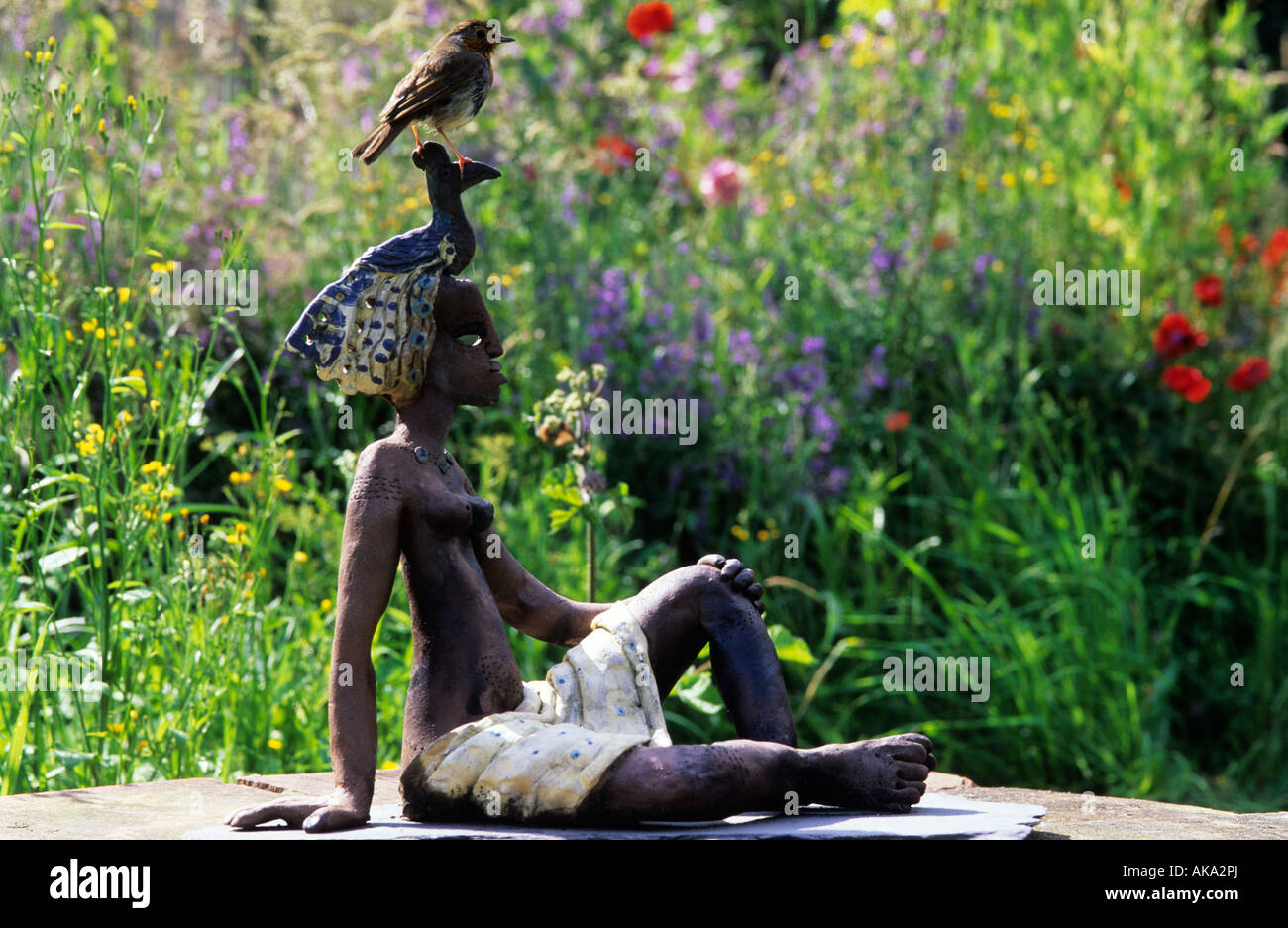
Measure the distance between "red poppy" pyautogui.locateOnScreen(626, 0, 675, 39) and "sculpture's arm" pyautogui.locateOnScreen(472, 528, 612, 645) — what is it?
161 inches

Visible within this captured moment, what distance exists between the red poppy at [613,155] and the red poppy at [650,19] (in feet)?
1.73

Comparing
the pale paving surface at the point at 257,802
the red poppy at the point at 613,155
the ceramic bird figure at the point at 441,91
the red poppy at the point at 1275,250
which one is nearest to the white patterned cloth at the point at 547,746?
the pale paving surface at the point at 257,802

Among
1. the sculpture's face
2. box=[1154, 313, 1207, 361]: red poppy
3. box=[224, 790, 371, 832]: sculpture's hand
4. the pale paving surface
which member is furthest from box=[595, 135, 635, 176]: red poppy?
box=[224, 790, 371, 832]: sculpture's hand

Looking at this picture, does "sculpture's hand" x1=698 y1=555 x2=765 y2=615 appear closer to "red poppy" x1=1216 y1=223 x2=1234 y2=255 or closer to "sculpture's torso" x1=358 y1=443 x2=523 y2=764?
"sculpture's torso" x1=358 y1=443 x2=523 y2=764

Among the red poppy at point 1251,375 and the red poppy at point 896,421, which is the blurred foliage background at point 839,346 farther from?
the red poppy at point 1251,375

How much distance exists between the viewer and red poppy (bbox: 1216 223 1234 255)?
20.9 ft

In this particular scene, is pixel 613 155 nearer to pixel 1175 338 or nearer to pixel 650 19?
pixel 650 19

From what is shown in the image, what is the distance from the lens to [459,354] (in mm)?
2969

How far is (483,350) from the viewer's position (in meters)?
3.01

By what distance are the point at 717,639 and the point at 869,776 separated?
42cm

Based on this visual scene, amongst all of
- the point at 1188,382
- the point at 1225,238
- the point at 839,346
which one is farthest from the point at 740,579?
the point at 1225,238

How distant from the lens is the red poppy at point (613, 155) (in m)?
6.50

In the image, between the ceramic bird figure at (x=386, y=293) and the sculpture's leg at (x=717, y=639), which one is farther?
the sculpture's leg at (x=717, y=639)
